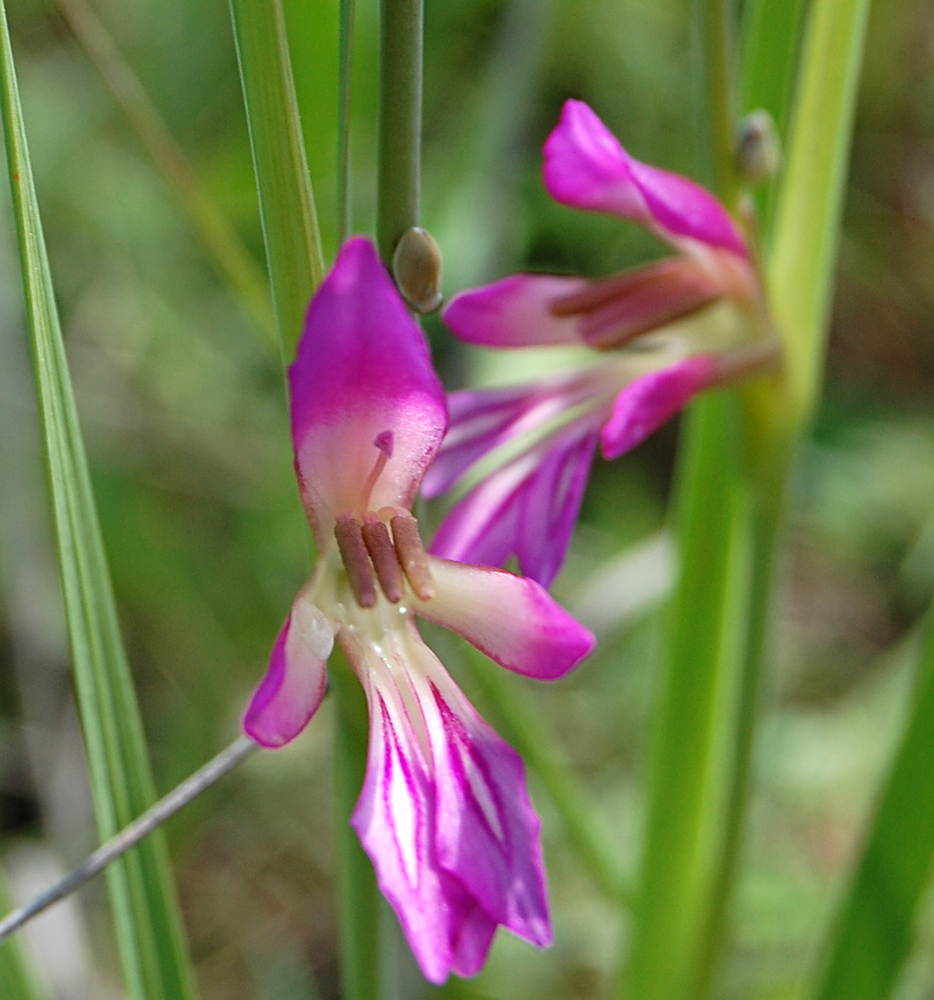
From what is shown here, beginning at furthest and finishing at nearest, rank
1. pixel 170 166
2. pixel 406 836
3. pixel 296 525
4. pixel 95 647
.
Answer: pixel 296 525 < pixel 170 166 < pixel 95 647 < pixel 406 836

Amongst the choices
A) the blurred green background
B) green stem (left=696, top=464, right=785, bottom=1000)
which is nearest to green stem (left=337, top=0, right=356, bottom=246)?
green stem (left=696, top=464, right=785, bottom=1000)

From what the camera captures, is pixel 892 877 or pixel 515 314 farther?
pixel 892 877

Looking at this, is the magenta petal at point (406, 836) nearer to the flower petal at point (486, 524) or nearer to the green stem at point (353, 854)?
the green stem at point (353, 854)

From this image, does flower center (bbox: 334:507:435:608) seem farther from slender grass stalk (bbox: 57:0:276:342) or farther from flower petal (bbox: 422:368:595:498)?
slender grass stalk (bbox: 57:0:276:342)

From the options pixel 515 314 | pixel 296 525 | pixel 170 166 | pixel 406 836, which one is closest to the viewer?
pixel 406 836

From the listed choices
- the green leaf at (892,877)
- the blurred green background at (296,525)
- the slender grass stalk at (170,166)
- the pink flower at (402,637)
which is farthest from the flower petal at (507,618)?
the blurred green background at (296,525)

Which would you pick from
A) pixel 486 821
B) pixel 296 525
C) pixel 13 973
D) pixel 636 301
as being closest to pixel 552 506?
pixel 636 301

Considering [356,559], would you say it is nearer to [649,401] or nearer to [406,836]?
[406,836]
